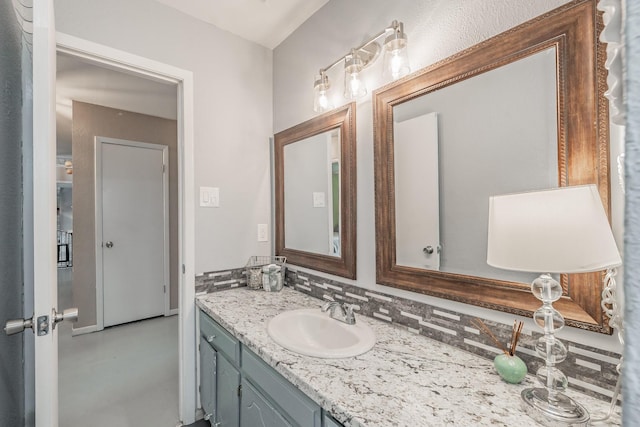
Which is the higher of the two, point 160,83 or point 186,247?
point 160,83

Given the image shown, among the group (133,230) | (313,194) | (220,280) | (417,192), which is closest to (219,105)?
(313,194)

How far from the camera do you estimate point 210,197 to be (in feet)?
6.40

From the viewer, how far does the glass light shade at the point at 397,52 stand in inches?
49.9

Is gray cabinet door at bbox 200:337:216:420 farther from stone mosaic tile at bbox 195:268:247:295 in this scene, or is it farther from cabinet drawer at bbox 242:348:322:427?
cabinet drawer at bbox 242:348:322:427

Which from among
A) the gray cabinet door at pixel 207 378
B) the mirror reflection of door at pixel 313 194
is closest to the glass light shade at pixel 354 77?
the mirror reflection of door at pixel 313 194

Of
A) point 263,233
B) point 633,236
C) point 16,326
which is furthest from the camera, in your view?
point 263,233

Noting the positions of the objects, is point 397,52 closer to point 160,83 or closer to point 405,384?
point 405,384

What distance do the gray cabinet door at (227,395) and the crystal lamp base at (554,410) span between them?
111cm

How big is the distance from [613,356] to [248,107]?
7.20 feet

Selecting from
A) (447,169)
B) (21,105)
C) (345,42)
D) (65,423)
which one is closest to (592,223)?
(447,169)

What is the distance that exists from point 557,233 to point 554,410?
0.45 m

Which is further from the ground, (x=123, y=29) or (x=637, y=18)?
(x=123, y=29)

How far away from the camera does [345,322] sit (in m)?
1.37

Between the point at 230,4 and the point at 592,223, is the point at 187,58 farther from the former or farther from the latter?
the point at 592,223
